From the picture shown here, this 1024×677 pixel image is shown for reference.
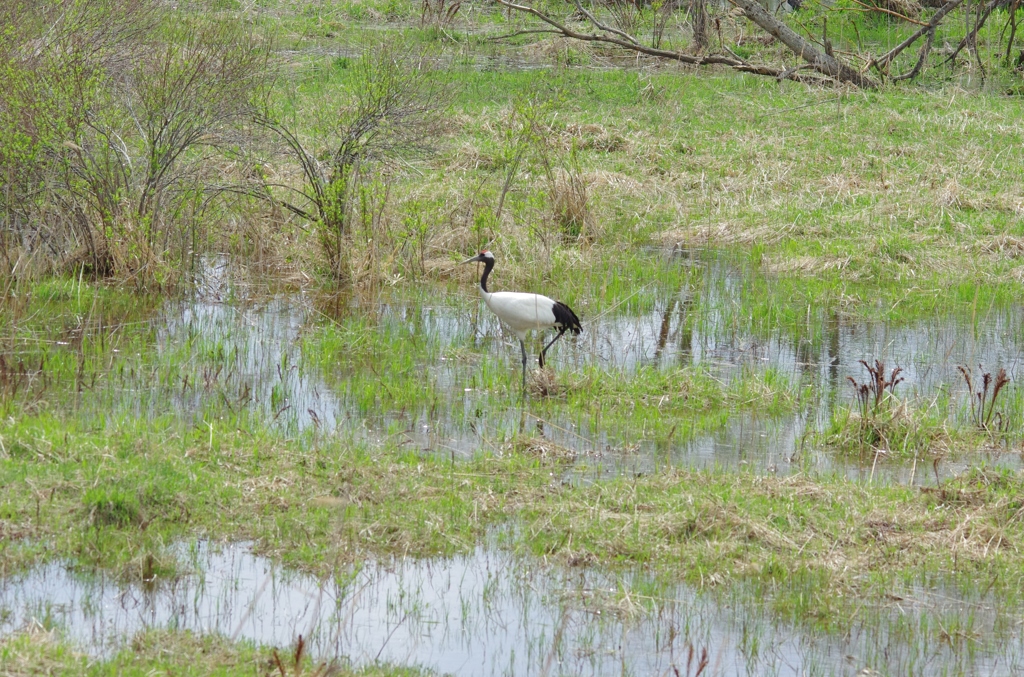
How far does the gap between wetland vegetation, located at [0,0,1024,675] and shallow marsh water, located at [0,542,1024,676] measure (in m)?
0.02

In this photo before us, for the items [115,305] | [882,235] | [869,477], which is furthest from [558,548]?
[882,235]

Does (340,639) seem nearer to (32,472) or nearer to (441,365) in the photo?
(32,472)

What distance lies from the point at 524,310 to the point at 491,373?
23.5 inches

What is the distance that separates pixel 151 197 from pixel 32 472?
16.7ft

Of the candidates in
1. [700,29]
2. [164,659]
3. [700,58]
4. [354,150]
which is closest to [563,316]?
[354,150]

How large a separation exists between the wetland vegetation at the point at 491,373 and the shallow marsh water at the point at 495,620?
0.8 inches

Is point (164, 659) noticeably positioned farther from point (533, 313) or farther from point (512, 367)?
point (533, 313)

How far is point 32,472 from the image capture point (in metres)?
6.44

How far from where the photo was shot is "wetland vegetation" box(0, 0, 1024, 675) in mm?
5570

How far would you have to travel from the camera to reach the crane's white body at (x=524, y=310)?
943cm

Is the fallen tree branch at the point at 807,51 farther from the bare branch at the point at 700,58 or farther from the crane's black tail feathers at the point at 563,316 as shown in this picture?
the crane's black tail feathers at the point at 563,316

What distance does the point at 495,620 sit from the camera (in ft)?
18.4

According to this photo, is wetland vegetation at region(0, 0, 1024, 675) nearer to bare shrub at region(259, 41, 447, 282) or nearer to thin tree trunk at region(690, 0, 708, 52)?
bare shrub at region(259, 41, 447, 282)

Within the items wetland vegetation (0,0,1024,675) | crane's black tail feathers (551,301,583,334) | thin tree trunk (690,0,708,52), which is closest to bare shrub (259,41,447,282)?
wetland vegetation (0,0,1024,675)
